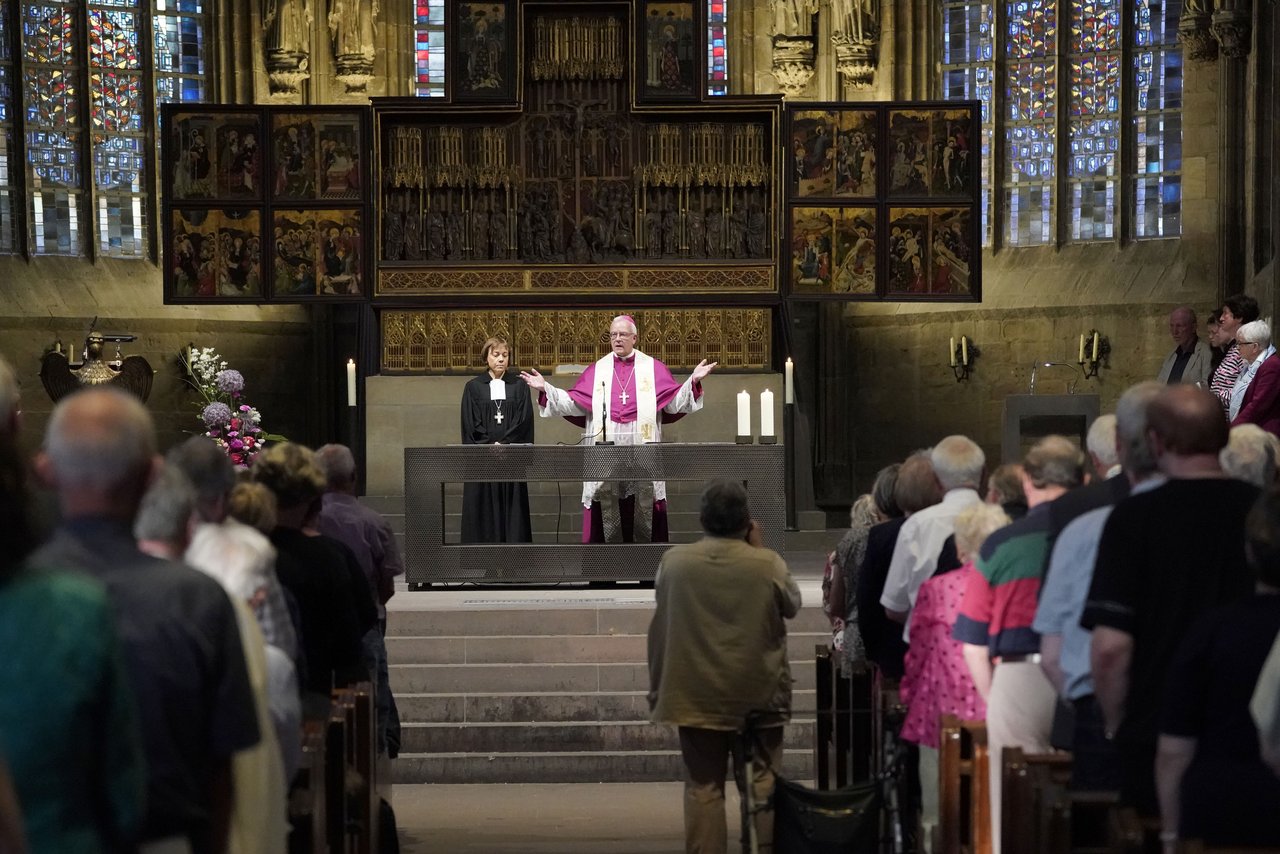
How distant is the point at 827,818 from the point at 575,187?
1019 centimetres

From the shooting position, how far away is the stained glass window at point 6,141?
18422 millimetres

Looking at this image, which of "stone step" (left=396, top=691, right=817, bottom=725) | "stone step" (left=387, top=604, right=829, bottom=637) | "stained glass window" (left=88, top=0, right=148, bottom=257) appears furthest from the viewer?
"stained glass window" (left=88, top=0, right=148, bottom=257)

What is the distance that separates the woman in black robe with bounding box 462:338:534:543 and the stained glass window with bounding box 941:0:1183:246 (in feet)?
24.8

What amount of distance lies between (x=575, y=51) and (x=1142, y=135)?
20.2ft

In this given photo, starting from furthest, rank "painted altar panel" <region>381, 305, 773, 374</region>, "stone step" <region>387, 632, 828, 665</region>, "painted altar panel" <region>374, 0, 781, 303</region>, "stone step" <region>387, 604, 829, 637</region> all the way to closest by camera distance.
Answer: "painted altar panel" <region>381, 305, 773, 374</region> → "painted altar panel" <region>374, 0, 781, 303</region> → "stone step" <region>387, 604, 829, 637</region> → "stone step" <region>387, 632, 828, 665</region>

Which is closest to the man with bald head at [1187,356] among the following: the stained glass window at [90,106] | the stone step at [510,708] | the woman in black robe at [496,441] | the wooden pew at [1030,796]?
the stone step at [510,708]

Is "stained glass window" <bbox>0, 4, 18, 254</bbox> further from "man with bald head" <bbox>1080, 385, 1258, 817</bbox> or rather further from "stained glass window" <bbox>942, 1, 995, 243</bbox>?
"man with bald head" <bbox>1080, 385, 1258, 817</bbox>

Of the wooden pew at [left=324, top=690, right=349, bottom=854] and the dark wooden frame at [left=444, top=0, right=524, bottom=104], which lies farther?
the dark wooden frame at [left=444, top=0, right=524, bottom=104]

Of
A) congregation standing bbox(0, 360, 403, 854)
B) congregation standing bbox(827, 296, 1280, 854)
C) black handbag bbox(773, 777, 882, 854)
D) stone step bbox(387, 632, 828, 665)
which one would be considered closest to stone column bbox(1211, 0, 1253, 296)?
stone step bbox(387, 632, 828, 665)

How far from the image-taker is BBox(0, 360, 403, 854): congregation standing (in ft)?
9.00

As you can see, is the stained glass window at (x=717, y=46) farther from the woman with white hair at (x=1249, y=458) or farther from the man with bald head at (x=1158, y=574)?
the man with bald head at (x=1158, y=574)

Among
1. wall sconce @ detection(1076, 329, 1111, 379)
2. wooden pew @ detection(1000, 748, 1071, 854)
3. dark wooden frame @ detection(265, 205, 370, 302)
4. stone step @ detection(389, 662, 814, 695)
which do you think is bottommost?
stone step @ detection(389, 662, 814, 695)

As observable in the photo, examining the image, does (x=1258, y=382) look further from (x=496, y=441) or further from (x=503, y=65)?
(x=503, y=65)

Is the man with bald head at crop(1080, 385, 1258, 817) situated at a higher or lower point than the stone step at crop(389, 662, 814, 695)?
higher
